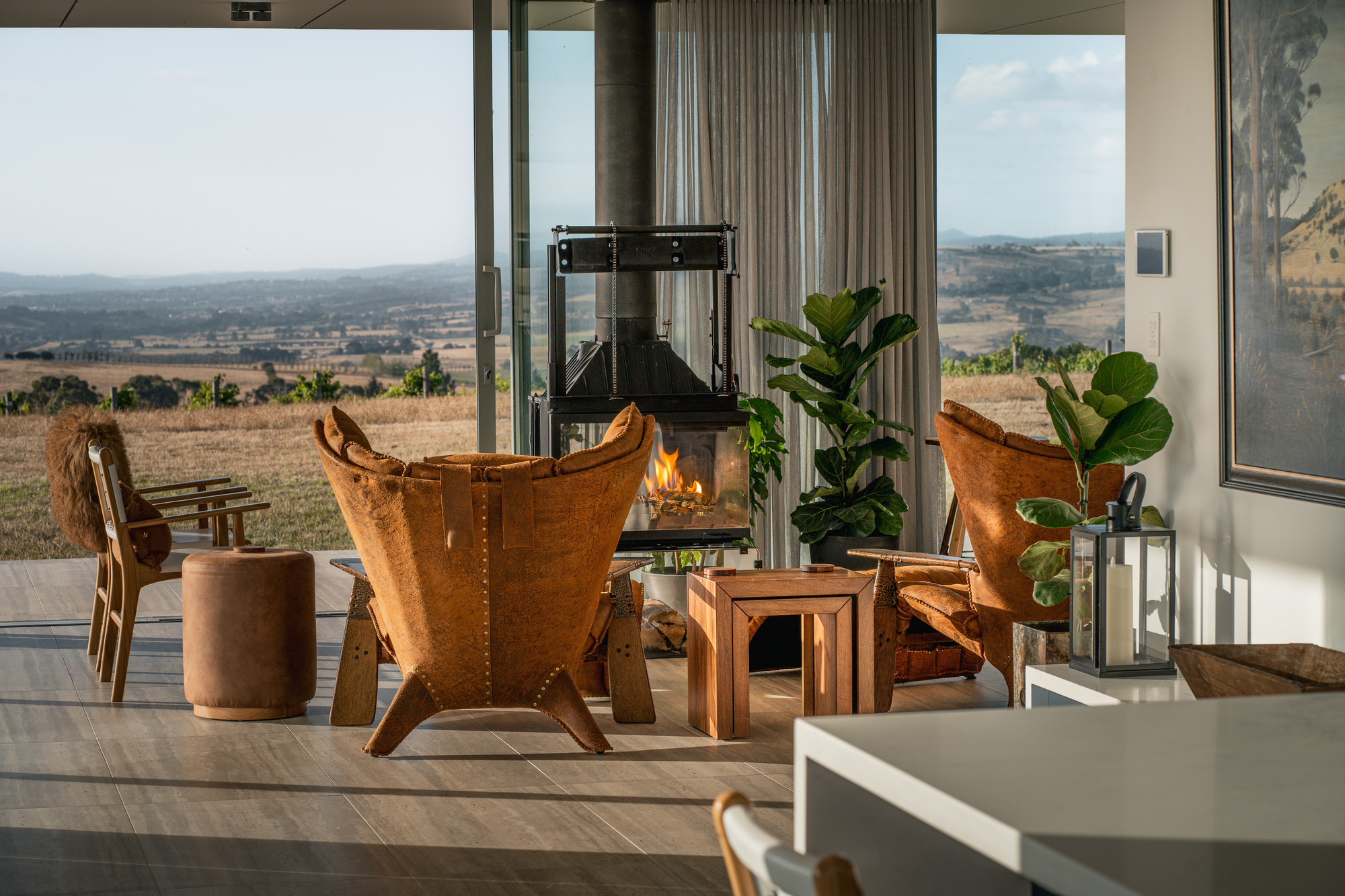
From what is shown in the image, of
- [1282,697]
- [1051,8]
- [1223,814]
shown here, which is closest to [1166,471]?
[1282,697]

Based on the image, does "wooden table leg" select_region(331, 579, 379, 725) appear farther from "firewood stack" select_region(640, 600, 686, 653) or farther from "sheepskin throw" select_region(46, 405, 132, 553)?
"firewood stack" select_region(640, 600, 686, 653)

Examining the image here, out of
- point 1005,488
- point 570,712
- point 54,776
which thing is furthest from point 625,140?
point 54,776

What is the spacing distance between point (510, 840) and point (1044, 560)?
5.09ft

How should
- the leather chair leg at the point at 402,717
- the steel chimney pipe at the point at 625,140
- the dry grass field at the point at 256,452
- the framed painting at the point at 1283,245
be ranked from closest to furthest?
the framed painting at the point at 1283,245
the leather chair leg at the point at 402,717
the steel chimney pipe at the point at 625,140
the dry grass field at the point at 256,452

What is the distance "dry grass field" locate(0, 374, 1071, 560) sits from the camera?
1057 centimetres

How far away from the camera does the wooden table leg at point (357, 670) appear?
394 centimetres

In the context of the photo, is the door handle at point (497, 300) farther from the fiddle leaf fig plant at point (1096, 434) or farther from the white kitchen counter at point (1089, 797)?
the white kitchen counter at point (1089, 797)

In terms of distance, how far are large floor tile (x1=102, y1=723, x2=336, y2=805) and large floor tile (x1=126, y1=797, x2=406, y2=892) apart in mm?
70

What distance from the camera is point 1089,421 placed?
3.35 metres

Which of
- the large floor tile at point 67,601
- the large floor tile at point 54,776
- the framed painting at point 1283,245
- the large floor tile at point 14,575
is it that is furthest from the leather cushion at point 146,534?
the framed painting at point 1283,245

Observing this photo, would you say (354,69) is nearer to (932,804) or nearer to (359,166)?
(359,166)

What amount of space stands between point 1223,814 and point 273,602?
3.38m

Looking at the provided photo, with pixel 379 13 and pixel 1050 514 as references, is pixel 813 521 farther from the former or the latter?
pixel 379 13

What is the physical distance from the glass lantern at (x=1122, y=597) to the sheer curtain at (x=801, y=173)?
327 cm
